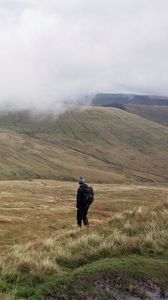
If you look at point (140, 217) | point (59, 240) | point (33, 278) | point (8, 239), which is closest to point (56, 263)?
point (33, 278)

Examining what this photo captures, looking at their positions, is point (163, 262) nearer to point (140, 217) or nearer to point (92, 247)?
point (92, 247)

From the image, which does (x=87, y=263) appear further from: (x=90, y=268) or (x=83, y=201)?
(x=83, y=201)

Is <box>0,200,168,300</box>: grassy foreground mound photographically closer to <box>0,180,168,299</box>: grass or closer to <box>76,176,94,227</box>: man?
<box>0,180,168,299</box>: grass

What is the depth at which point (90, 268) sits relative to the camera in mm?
12078

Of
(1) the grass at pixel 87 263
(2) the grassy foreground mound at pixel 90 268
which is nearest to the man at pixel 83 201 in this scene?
(1) the grass at pixel 87 263

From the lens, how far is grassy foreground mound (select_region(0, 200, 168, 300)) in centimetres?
1076

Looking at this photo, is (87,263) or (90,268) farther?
(87,263)

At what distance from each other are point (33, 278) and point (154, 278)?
3.03m

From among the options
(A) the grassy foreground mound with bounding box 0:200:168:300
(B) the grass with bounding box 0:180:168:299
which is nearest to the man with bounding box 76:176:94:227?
(B) the grass with bounding box 0:180:168:299

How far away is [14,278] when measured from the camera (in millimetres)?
→ 12023

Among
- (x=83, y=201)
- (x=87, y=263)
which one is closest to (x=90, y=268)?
(x=87, y=263)

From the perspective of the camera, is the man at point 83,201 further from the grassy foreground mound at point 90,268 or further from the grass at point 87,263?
the grassy foreground mound at point 90,268

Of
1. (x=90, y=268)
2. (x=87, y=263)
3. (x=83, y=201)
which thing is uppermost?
(x=90, y=268)

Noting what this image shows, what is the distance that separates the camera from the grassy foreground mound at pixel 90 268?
424 inches
